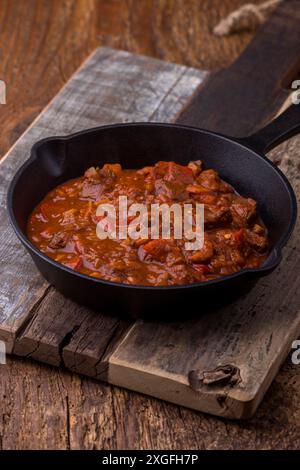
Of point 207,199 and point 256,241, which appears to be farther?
Result: point 207,199

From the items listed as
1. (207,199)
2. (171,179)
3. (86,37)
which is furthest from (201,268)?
(86,37)

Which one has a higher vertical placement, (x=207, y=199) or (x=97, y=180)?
(x=207, y=199)

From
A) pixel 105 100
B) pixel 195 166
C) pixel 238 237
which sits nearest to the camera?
pixel 238 237

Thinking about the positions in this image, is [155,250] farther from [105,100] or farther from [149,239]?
[105,100]

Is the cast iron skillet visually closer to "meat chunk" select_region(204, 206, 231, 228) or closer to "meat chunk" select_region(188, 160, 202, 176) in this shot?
"meat chunk" select_region(188, 160, 202, 176)

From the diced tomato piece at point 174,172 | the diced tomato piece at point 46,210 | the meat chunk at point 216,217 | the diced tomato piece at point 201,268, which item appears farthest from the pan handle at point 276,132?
the diced tomato piece at point 46,210
